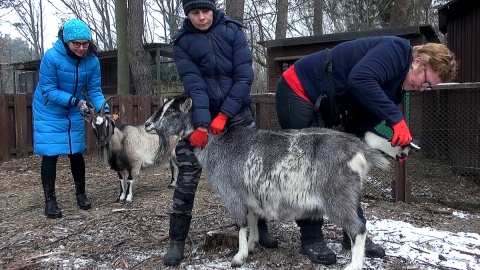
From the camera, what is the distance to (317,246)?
3260 mm

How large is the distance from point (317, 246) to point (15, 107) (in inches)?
301

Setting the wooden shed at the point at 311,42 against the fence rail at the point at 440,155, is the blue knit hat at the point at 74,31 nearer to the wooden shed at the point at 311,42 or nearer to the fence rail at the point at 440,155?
the fence rail at the point at 440,155

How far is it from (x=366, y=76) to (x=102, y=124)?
354cm

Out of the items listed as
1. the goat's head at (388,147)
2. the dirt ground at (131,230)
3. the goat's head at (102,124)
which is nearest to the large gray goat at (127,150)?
the goat's head at (102,124)

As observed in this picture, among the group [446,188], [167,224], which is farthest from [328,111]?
[446,188]

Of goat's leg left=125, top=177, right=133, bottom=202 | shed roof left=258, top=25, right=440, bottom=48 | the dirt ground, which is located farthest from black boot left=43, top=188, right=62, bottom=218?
shed roof left=258, top=25, right=440, bottom=48

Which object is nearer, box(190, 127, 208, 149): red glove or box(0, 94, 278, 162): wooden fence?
box(190, 127, 208, 149): red glove

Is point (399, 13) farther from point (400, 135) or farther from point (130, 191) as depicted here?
point (400, 135)

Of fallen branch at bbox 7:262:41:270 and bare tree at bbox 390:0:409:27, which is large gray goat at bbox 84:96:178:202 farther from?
bare tree at bbox 390:0:409:27

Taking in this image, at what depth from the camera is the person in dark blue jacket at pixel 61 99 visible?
4.47m

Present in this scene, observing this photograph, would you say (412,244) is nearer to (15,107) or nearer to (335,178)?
(335,178)

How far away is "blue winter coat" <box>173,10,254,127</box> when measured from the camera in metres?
3.14

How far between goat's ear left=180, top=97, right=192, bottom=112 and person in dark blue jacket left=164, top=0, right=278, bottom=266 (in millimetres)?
63

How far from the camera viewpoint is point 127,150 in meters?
5.88
